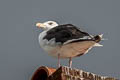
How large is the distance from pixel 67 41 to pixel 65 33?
0.25 metres

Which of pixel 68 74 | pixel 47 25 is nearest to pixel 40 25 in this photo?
pixel 47 25

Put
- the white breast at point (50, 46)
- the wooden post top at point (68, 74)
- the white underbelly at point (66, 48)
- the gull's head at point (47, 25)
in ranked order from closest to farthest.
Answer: the wooden post top at point (68, 74), the white underbelly at point (66, 48), the white breast at point (50, 46), the gull's head at point (47, 25)

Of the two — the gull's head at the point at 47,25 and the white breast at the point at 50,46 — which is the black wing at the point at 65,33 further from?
the gull's head at the point at 47,25

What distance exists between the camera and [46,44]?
38.6ft

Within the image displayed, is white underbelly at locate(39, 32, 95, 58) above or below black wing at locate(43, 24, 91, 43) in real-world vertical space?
below

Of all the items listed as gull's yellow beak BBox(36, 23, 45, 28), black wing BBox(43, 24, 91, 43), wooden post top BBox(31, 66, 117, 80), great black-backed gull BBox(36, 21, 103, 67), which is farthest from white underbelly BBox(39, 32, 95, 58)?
gull's yellow beak BBox(36, 23, 45, 28)

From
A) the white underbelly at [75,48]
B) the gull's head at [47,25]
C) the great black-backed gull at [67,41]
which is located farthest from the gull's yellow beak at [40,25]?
the white underbelly at [75,48]

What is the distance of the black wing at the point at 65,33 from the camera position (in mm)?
11289

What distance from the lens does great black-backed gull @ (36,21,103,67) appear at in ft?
36.7

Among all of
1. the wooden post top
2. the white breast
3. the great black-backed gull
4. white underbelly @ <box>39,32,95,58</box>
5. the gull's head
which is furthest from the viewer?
the gull's head

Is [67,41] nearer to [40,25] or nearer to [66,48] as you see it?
[66,48]

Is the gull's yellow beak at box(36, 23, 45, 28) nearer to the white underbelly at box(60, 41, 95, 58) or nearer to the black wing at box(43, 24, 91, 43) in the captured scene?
the black wing at box(43, 24, 91, 43)

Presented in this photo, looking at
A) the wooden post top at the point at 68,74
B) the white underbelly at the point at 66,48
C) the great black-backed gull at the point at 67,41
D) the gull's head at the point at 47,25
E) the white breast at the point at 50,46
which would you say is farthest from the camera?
the gull's head at the point at 47,25

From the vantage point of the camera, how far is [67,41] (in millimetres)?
11352
